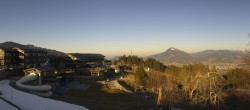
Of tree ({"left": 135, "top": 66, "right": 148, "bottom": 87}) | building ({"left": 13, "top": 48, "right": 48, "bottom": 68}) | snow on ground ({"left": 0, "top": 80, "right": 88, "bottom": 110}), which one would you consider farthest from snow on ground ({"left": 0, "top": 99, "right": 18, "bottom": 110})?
building ({"left": 13, "top": 48, "right": 48, "bottom": 68})

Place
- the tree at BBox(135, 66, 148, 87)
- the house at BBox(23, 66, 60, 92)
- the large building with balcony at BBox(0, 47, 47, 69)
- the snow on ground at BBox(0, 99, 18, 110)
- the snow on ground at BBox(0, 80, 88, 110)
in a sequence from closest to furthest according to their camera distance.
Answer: the snow on ground at BBox(0, 99, 18, 110) < the snow on ground at BBox(0, 80, 88, 110) < the house at BBox(23, 66, 60, 92) < the large building with balcony at BBox(0, 47, 47, 69) < the tree at BBox(135, 66, 148, 87)

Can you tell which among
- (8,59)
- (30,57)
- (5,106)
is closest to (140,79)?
(30,57)

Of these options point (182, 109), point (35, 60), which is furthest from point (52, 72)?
point (182, 109)

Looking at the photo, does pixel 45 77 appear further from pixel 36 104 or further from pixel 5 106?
pixel 5 106

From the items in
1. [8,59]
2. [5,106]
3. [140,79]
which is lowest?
[140,79]

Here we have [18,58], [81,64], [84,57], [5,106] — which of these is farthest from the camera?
[84,57]

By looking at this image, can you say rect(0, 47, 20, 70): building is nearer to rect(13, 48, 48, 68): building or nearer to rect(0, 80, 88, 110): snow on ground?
rect(13, 48, 48, 68): building
